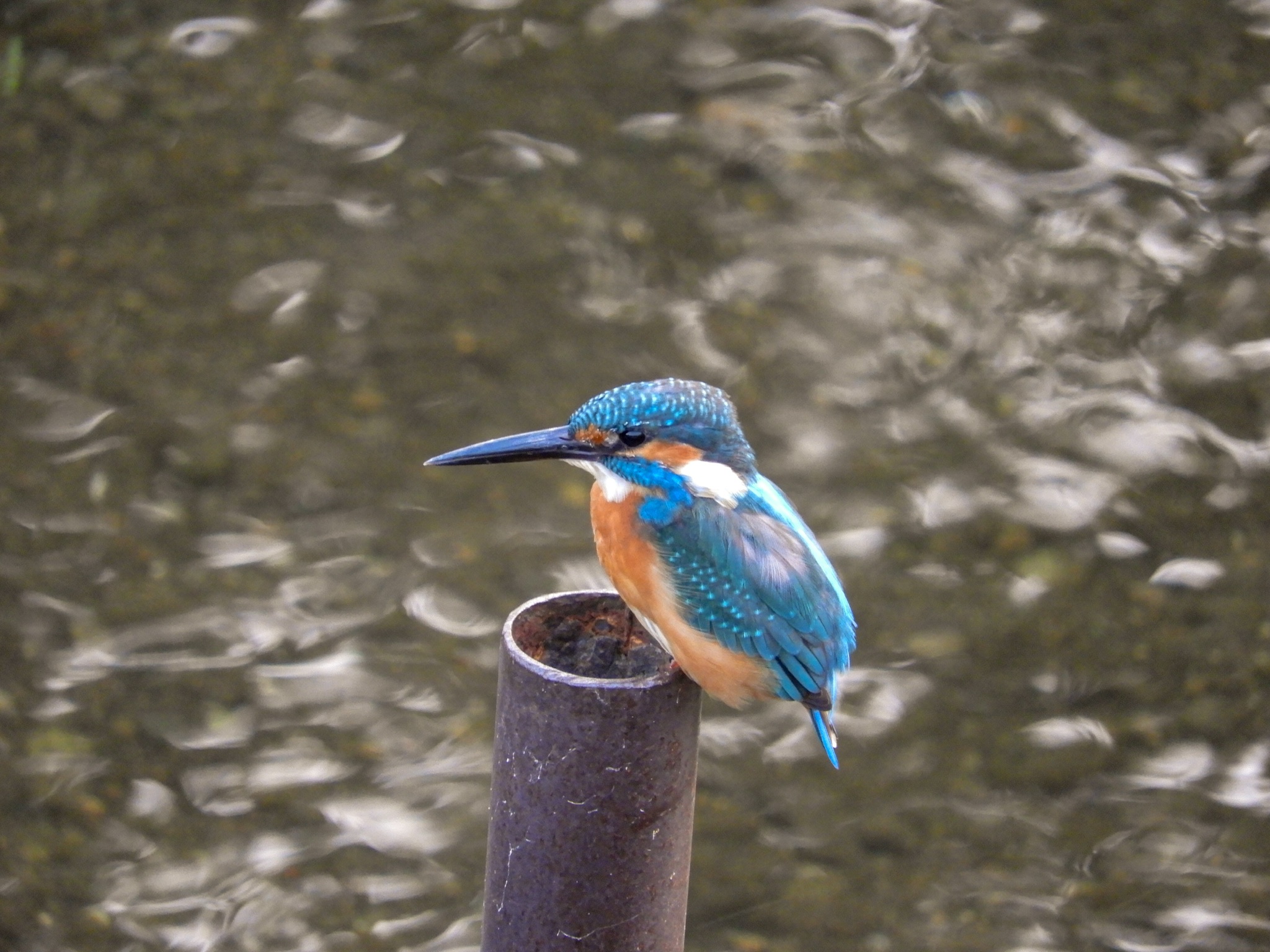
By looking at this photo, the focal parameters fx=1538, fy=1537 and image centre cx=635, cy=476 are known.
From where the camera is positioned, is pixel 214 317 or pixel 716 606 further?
pixel 214 317

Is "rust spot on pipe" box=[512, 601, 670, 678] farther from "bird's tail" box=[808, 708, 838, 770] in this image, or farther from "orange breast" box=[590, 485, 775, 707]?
"bird's tail" box=[808, 708, 838, 770]

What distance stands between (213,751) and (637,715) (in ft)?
7.48

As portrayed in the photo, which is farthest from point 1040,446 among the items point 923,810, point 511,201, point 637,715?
point 637,715

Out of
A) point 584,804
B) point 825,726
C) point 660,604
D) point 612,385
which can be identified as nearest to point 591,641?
point 660,604

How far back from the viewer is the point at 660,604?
6.57 ft

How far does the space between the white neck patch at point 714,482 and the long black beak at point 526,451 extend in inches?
4.9

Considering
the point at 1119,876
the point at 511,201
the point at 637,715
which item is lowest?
the point at 1119,876

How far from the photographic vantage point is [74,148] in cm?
484

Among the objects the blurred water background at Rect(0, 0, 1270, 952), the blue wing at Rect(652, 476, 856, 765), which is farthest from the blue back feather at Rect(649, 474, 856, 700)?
the blurred water background at Rect(0, 0, 1270, 952)

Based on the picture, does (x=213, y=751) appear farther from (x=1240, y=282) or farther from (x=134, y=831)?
(x=1240, y=282)

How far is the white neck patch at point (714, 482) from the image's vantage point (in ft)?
7.06

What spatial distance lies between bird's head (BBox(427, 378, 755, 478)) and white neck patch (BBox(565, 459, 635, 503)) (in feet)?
0.04

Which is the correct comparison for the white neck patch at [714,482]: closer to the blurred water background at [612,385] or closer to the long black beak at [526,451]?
the long black beak at [526,451]

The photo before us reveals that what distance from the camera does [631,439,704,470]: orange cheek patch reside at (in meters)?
2.12
